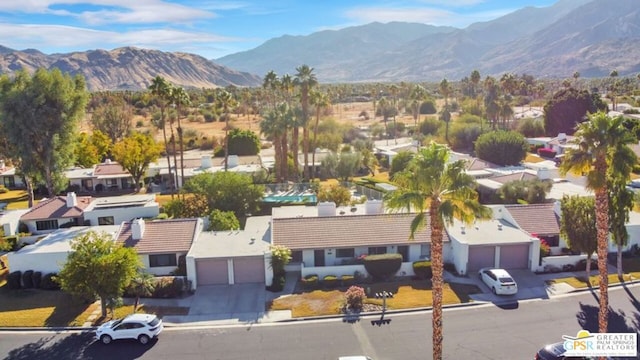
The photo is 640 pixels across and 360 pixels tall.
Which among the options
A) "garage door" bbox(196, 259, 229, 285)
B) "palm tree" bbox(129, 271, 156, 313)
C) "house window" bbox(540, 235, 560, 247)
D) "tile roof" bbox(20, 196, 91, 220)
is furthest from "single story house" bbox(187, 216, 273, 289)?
"house window" bbox(540, 235, 560, 247)

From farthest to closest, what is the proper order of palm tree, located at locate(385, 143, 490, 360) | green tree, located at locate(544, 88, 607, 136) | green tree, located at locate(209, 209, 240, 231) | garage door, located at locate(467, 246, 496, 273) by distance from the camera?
green tree, located at locate(544, 88, 607, 136), green tree, located at locate(209, 209, 240, 231), garage door, located at locate(467, 246, 496, 273), palm tree, located at locate(385, 143, 490, 360)

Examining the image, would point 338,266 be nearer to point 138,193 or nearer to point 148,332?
point 148,332

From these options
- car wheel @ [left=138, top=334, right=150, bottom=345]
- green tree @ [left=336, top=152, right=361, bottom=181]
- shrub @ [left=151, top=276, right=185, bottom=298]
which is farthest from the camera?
A: green tree @ [left=336, top=152, right=361, bottom=181]

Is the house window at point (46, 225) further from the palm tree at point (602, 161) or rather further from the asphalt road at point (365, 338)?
the palm tree at point (602, 161)

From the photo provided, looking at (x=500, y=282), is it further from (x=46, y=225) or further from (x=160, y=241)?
(x=46, y=225)

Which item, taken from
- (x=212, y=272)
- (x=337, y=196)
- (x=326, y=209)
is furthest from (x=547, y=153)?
(x=212, y=272)

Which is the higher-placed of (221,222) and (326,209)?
(326,209)

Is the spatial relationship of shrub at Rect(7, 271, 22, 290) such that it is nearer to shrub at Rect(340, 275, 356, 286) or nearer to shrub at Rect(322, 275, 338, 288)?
shrub at Rect(322, 275, 338, 288)

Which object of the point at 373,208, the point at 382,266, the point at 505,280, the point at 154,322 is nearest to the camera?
Answer: the point at 154,322
